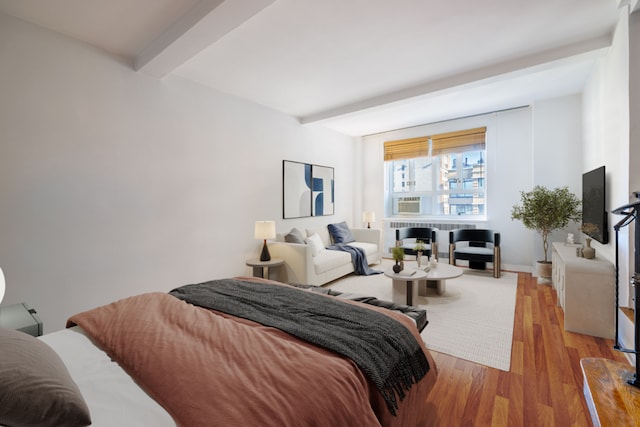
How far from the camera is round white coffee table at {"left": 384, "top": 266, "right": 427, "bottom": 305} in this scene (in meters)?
3.21

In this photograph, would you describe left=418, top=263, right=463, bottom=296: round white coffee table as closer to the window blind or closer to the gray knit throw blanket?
the gray knit throw blanket

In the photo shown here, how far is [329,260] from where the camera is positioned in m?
4.26

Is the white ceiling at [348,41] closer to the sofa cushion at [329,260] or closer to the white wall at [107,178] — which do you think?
the white wall at [107,178]

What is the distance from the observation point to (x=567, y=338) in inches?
101

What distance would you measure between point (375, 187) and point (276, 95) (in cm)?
331

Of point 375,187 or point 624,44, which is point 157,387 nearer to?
point 624,44

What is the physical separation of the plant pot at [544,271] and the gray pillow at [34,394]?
5087 mm

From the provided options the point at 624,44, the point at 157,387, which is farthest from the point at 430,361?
the point at 624,44

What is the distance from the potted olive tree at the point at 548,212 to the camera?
13.1 feet

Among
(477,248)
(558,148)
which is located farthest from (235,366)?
(558,148)

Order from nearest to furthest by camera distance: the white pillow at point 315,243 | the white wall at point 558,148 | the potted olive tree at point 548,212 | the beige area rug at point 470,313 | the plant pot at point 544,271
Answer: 1. the beige area rug at point 470,313
2. the potted olive tree at point 548,212
3. the plant pot at point 544,271
4. the white wall at point 558,148
5. the white pillow at point 315,243

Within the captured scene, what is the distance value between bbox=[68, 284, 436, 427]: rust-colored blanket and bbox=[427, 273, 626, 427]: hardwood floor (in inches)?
19.0

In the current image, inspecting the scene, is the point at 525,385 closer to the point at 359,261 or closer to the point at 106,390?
the point at 106,390

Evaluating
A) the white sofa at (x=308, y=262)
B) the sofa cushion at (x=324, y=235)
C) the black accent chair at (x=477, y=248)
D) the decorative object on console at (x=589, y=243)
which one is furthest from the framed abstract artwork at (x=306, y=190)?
the decorative object on console at (x=589, y=243)
